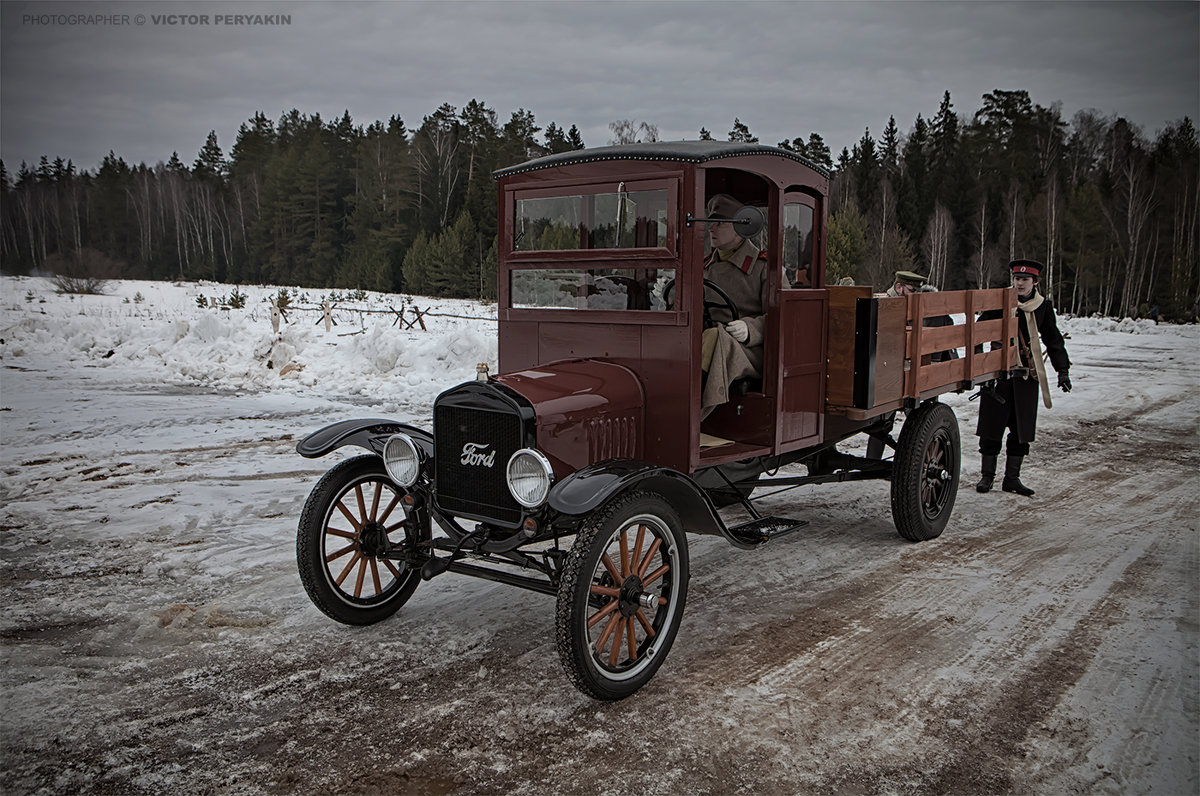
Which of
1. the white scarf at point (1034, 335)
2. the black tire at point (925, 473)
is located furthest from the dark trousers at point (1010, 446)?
the black tire at point (925, 473)

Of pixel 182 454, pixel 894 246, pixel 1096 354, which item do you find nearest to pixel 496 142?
pixel 894 246

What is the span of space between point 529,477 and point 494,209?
37.4 meters

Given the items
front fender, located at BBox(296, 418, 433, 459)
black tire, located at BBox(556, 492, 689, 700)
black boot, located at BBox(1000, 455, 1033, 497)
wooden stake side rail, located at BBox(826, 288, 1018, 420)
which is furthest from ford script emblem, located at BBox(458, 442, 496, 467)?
black boot, located at BBox(1000, 455, 1033, 497)

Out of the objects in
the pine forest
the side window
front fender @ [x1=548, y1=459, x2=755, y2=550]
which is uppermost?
the pine forest

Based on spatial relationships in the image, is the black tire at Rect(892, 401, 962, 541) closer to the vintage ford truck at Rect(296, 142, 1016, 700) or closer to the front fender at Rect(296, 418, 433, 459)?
the vintage ford truck at Rect(296, 142, 1016, 700)

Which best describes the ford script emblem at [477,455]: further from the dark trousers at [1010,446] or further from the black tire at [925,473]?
the dark trousers at [1010,446]

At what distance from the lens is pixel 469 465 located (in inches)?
160

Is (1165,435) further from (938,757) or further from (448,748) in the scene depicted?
(448,748)

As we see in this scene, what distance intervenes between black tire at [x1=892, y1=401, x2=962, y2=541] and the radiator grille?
10.6 feet

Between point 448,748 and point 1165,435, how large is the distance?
1010cm

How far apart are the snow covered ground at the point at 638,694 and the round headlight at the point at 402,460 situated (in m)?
0.83

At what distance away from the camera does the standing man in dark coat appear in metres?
7.47

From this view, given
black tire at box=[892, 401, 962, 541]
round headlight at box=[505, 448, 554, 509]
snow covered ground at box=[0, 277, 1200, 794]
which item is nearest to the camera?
snow covered ground at box=[0, 277, 1200, 794]

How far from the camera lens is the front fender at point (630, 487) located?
3.44 meters
